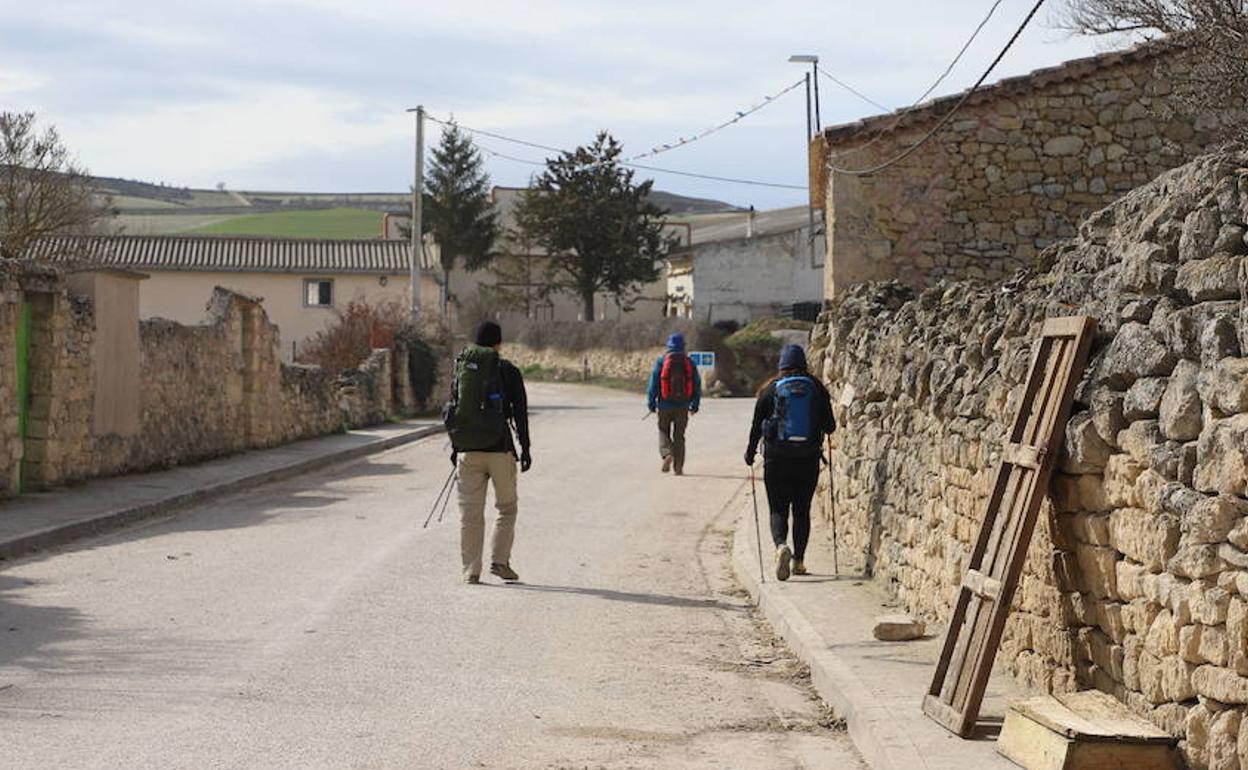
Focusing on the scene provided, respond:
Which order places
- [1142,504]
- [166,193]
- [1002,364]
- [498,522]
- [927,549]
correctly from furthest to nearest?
[166,193] → [498,522] → [927,549] → [1002,364] → [1142,504]

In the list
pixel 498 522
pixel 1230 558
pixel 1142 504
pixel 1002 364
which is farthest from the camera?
pixel 498 522

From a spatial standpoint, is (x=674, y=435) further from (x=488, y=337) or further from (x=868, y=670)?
(x=868, y=670)

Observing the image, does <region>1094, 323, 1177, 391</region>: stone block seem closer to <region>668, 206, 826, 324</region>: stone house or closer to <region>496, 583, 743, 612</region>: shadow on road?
<region>496, 583, 743, 612</region>: shadow on road

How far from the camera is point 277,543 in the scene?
14.7m

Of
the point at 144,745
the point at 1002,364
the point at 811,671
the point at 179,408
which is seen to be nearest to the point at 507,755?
the point at 144,745

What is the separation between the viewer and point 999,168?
1939cm

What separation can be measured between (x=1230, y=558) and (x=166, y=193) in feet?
414

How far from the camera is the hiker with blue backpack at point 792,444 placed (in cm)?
1249

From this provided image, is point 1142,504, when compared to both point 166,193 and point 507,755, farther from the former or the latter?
point 166,193

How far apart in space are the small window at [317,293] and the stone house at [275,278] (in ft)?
0.06

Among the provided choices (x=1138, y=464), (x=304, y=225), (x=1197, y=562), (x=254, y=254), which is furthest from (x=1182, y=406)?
(x=304, y=225)

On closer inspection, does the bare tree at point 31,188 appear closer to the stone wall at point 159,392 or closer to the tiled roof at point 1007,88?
the stone wall at point 159,392

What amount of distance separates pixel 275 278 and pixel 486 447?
5275cm

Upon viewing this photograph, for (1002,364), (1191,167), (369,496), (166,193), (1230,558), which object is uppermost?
(166,193)
